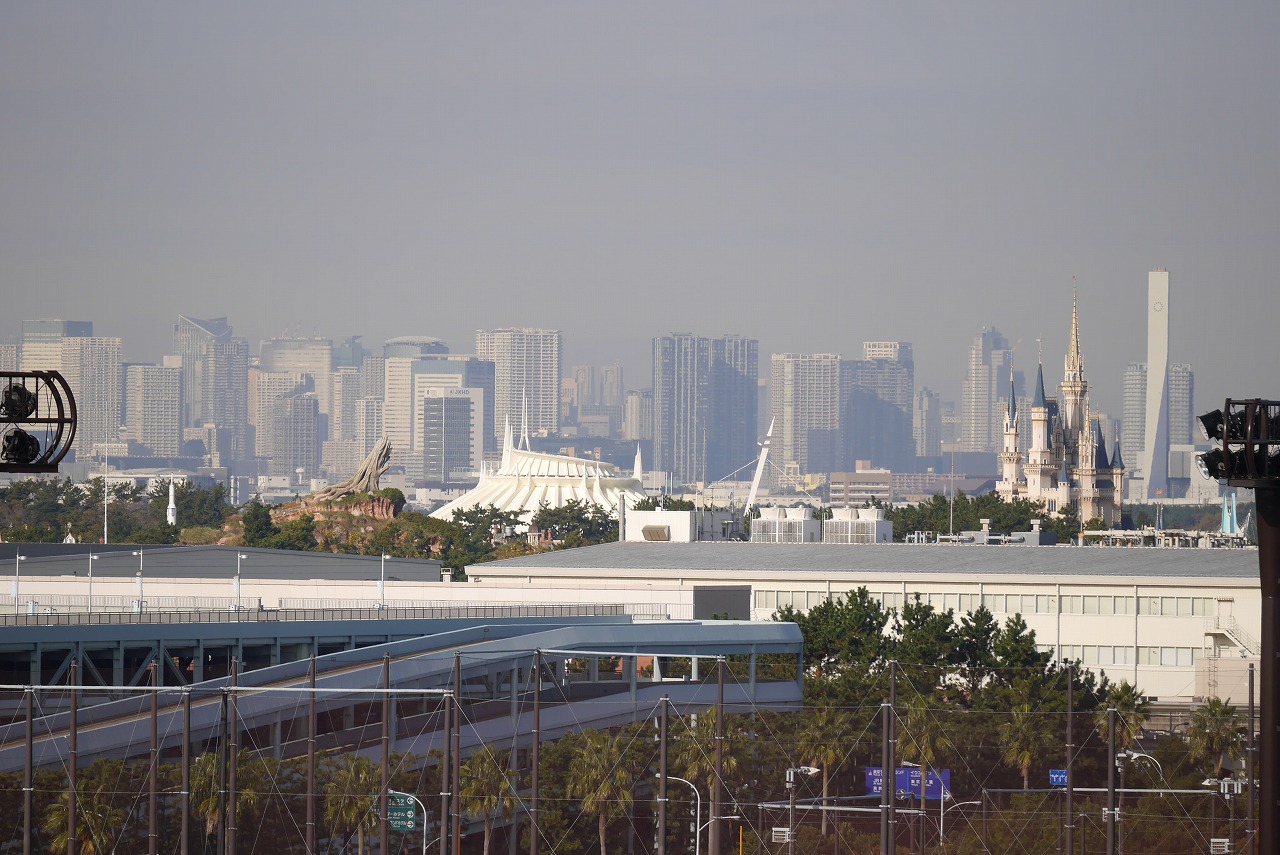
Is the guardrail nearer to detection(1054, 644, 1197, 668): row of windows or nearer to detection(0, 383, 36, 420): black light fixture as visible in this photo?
detection(1054, 644, 1197, 668): row of windows

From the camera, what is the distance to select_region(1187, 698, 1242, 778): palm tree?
45719 millimetres

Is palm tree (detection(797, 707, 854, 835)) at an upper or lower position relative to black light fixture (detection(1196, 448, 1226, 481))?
lower

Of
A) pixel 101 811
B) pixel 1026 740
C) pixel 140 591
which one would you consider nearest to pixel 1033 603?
pixel 140 591

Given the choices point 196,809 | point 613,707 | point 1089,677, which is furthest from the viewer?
point 1089,677

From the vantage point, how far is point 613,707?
46.5 metres

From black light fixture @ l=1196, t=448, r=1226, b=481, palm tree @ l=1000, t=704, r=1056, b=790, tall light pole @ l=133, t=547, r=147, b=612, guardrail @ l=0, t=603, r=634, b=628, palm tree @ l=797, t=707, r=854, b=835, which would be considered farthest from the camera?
tall light pole @ l=133, t=547, r=147, b=612

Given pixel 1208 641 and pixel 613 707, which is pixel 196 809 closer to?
pixel 613 707

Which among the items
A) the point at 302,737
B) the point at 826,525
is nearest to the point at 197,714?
the point at 302,737

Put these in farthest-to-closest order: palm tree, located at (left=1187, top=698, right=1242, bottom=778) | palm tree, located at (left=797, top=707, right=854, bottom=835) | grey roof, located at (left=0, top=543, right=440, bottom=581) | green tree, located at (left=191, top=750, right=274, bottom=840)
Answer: grey roof, located at (left=0, top=543, right=440, bottom=581) → palm tree, located at (left=797, top=707, right=854, bottom=835) → palm tree, located at (left=1187, top=698, right=1242, bottom=778) → green tree, located at (left=191, top=750, right=274, bottom=840)

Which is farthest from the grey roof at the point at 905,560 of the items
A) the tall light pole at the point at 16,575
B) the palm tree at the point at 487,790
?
the palm tree at the point at 487,790

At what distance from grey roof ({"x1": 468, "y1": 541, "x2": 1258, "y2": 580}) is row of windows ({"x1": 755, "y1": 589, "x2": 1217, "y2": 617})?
3.62 feet

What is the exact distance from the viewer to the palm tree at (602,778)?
1742 inches

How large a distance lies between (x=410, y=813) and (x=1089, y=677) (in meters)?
21.6

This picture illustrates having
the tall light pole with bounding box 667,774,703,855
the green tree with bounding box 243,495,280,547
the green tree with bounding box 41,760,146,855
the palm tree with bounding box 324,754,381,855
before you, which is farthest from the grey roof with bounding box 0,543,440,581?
the green tree with bounding box 243,495,280,547
